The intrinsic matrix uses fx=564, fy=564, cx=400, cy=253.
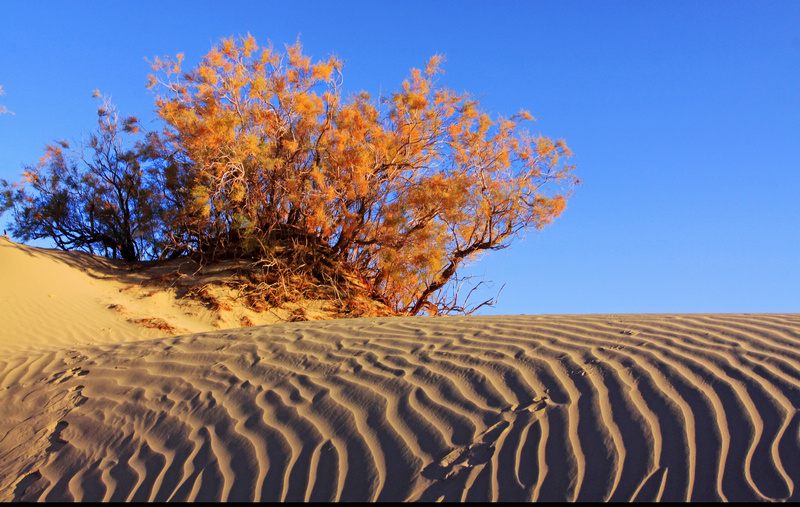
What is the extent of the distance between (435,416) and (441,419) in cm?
6

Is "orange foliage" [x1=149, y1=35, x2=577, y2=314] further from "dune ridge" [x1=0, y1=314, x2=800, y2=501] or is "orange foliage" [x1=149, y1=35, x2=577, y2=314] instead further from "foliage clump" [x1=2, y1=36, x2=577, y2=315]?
"dune ridge" [x1=0, y1=314, x2=800, y2=501]

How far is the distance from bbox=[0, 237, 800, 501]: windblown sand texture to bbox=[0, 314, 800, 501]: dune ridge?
0.01 meters

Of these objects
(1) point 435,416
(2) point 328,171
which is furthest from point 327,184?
(1) point 435,416

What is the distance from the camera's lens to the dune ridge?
110 inches

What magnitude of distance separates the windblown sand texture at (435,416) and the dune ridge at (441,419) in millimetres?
13

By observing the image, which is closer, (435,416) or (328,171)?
(435,416)

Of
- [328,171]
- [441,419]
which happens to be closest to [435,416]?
[441,419]

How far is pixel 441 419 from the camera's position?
3414 millimetres

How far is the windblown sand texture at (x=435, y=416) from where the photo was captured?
9.21ft

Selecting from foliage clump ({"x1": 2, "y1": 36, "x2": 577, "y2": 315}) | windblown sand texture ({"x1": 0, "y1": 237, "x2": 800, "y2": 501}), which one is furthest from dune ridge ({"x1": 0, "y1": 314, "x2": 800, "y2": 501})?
foliage clump ({"x1": 2, "y1": 36, "x2": 577, "y2": 315})

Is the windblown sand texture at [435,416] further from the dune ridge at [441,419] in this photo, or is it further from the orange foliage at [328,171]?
the orange foliage at [328,171]

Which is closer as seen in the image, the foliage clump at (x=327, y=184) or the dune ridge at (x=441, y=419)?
the dune ridge at (x=441, y=419)

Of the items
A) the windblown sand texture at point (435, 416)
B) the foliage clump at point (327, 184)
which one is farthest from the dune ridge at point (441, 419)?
the foliage clump at point (327, 184)

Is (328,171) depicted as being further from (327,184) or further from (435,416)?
(435,416)
